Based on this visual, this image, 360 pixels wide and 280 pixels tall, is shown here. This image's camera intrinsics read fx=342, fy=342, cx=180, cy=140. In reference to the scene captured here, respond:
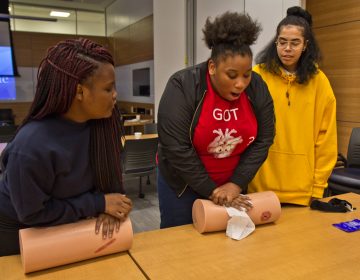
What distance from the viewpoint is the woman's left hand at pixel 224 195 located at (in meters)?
1.33

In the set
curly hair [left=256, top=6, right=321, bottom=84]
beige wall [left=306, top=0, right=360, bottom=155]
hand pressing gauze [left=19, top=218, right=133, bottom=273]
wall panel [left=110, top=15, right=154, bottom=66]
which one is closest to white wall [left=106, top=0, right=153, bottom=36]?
wall panel [left=110, top=15, right=154, bottom=66]

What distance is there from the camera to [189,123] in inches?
52.1

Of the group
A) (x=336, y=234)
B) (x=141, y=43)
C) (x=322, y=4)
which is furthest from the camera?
(x=141, y=43)

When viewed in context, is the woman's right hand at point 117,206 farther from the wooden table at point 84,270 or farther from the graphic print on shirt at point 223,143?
the graphic print on shirt at point 223,143

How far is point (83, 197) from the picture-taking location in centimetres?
112

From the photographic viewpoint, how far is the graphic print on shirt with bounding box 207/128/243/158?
1.35 metres

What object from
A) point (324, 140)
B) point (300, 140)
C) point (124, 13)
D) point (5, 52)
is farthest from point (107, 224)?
point (5, 52)

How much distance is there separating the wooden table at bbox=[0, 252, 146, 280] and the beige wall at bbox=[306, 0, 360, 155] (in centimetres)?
291

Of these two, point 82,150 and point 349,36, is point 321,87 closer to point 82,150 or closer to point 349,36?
point 82,150

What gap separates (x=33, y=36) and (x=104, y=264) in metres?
7.50

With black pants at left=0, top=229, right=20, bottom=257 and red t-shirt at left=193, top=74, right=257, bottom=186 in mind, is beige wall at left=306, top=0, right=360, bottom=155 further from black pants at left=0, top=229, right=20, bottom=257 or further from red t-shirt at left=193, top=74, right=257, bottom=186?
black pants at left=0, top=229, right=20, bottom=257

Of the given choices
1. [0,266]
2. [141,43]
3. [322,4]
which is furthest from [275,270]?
[141,43]

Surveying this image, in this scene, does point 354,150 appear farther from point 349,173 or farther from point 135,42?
point 135,42

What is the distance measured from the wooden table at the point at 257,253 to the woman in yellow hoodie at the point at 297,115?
235 mm
